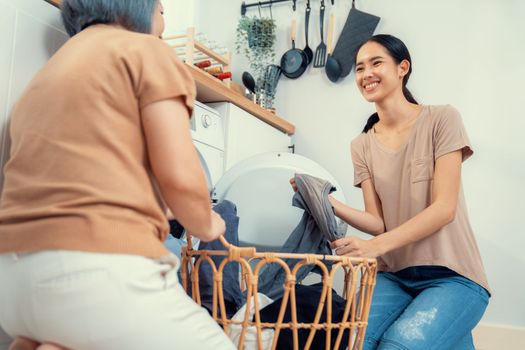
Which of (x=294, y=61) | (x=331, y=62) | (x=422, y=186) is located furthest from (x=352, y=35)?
(x=422, y=186)

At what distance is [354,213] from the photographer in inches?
55.7


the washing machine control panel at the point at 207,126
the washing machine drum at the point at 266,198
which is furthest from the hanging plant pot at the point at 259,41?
the washing machine drum at the point at 266,198

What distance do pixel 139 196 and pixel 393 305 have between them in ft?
2.91

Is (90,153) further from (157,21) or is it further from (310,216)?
(310,216)

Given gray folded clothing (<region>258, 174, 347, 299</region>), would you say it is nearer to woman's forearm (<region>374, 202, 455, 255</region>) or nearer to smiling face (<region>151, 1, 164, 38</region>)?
woman's forearm (<region>374, 202, 455, 255</region>)

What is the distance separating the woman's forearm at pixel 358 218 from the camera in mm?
1380

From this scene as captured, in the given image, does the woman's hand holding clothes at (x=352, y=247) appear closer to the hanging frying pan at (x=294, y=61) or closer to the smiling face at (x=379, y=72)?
the smiling face at (x=379, y=72)

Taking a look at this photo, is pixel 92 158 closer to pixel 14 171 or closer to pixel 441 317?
pixel 14 171

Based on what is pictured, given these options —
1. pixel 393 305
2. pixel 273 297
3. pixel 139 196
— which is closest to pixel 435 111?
pixel 393 305

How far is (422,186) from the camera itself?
1.41 meters

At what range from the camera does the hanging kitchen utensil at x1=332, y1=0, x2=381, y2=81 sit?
234 cm

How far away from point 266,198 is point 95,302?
1.13 m

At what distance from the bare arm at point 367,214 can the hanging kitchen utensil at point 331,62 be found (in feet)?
3.07

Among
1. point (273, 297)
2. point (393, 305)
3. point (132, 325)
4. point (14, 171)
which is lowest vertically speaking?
point (393, 305)
